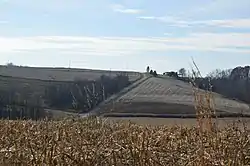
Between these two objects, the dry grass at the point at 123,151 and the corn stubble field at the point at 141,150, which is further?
the dry grass at the point at 123,151

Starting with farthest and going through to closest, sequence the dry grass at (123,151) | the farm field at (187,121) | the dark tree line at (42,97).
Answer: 1. the dark tree line at (42,97)
2. the farm field at (187,121)
3. the dry grass at (123,151)

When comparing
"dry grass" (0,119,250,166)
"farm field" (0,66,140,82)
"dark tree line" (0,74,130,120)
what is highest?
"farm field" (0,66,140,82)

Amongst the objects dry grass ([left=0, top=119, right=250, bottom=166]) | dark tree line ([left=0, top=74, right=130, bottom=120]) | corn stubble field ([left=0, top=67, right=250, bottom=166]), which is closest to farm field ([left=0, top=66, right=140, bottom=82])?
Answer: dark tree line ([left=0, top=74, right=130, bottom=120])

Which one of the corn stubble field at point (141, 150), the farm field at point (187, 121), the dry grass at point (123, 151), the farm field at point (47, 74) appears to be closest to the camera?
the corn stubble field at point (141, 150)

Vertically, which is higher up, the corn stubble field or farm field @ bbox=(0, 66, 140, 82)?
farm field @ bbox=(0, 66, 140, 82)

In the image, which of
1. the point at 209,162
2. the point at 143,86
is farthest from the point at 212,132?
the point at 143,86

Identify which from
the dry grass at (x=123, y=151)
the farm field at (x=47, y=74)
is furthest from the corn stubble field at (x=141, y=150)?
the farm field at (x=47, y=74)

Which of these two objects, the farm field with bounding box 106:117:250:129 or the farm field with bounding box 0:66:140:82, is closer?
the farm field with bounding box 106:117:250:129

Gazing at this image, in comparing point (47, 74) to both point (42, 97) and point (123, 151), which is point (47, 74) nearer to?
point (42, 97)

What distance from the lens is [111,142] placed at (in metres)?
7.95

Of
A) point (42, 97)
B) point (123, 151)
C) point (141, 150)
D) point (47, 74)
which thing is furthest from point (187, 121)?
point (47, 74)

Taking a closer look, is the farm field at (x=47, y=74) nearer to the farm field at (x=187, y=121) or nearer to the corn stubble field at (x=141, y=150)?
the farm field at (x=187, y=121)

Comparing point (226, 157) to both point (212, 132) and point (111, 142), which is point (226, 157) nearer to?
point (212, 132)

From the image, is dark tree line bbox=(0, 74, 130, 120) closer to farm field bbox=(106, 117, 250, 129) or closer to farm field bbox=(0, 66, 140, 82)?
farm field bbox=(106, 117, 250, 129)
